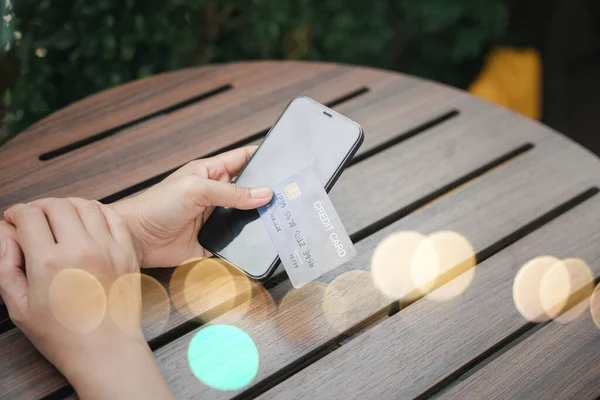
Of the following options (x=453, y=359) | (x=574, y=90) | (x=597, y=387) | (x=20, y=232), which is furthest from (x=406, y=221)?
(x=574, y=90)

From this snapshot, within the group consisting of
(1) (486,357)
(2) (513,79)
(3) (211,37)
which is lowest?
(2) (513,79)

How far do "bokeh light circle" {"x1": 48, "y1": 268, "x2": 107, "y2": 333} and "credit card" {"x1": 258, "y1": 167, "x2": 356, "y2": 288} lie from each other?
0.97 feet

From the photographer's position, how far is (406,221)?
1226 millimetres

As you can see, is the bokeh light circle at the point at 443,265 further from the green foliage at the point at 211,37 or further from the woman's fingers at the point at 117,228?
the green foliage at the point at 211,37

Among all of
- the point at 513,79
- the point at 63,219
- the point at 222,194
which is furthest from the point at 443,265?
the point at 513,79

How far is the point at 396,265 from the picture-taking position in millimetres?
1139

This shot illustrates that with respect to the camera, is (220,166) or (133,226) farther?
(220,166)

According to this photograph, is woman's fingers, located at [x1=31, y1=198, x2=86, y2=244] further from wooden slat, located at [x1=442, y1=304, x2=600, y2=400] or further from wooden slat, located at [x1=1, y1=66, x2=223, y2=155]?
wooden slat, located at [x1=442, y1=304, x2=600, y2=400]

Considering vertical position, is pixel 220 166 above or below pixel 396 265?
above

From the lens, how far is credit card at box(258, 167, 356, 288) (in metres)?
1.03

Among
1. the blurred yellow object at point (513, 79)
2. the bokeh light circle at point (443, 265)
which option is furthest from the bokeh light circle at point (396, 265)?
the blurred yellow object at point (513, 79)

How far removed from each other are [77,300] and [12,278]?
12 cm

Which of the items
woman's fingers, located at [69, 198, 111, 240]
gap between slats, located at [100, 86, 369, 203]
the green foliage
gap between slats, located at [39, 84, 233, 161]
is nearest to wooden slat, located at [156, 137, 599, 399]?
woman's fingers, located at [69, 198, 111, 240]

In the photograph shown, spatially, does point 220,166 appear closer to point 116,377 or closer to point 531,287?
point 116,377
